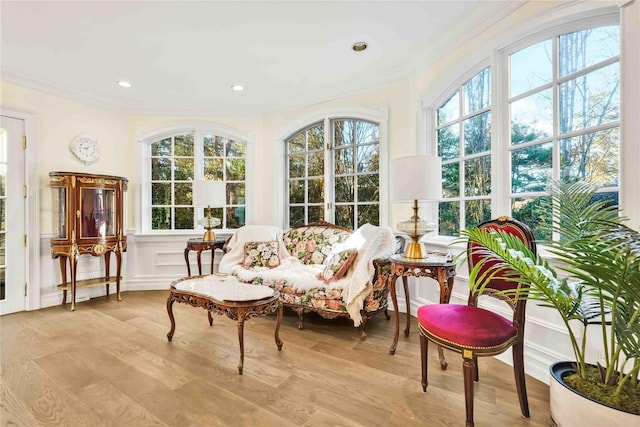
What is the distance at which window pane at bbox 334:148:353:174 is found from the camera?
3678mm

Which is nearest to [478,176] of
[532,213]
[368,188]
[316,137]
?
[532,213]

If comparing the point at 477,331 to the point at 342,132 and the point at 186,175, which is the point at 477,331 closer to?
the point at 342,132

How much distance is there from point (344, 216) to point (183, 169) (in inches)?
97.6

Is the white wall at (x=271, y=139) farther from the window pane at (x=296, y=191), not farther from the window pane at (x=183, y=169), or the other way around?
the window pane at (x=183, y=169)

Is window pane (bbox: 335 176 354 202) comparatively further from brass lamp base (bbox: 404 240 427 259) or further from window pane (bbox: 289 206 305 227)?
brass lamp base (bbox: 404 240 427 259)

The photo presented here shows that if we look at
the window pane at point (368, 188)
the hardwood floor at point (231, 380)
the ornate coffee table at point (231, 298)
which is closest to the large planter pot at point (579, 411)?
the hardwood floor at point (231, 380)

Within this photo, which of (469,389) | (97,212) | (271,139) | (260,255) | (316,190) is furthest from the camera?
(271,139)

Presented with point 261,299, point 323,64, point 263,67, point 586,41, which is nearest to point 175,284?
point 261,299

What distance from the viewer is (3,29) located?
242 centimetres

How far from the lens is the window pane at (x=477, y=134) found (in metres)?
2.45

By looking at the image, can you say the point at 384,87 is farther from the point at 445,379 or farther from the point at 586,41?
the point at 445,379

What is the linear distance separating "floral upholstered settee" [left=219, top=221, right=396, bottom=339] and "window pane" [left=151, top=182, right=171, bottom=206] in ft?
4.59

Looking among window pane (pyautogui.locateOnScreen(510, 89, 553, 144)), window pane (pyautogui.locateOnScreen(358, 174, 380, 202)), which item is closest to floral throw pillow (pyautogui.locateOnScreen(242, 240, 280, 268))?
window pane (pyautogui.locateOnScreen(358, 174, 380, 202))

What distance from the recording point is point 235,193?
4.39 m
